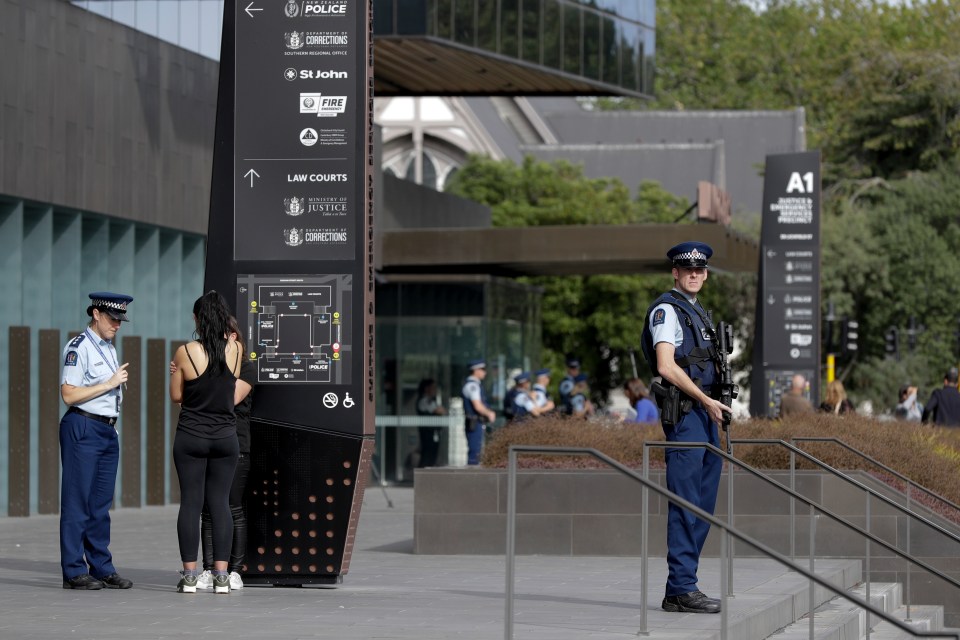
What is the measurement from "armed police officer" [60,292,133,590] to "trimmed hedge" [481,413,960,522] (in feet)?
15.9

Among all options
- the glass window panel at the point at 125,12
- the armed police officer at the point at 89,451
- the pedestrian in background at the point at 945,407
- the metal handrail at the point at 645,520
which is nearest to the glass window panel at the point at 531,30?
the glass window panel at the point at 125,12

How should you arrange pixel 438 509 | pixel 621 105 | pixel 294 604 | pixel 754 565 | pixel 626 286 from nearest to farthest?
pixel 294 604 < pixel 754 565 < pixel 438 509 < pixel 626 286 < pixel 621 105

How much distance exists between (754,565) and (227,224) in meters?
4.28

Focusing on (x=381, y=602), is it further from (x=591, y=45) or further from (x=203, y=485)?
(x=591, y=45)

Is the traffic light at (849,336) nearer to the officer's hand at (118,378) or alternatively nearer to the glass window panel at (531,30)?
the glass window panel at (531,30)

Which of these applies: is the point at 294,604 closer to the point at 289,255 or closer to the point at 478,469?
the point at 289,255

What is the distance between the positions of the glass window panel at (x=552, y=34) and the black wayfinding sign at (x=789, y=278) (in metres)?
5.58

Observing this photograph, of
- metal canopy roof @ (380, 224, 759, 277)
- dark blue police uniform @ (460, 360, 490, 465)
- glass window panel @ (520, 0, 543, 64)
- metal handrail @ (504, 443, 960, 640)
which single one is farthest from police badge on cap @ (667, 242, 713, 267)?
glass window panel @ (520, 0, 543, 64)

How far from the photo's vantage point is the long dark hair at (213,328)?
11.0 meters

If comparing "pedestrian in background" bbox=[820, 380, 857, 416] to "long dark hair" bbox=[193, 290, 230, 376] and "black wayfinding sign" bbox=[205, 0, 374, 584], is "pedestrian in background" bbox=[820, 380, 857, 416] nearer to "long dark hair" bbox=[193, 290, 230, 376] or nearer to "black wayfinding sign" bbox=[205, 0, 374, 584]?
"black wayfinding sign" bbox=[205, 0, 374, 584]

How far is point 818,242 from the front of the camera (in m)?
28.1

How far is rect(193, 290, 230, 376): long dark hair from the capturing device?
1098cm

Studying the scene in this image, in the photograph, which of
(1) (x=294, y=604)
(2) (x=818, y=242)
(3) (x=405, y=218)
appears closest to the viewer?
(1) (x=294, y=604)

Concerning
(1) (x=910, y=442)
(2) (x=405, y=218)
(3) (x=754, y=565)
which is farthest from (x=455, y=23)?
(3) (x=754, y=565)
